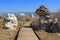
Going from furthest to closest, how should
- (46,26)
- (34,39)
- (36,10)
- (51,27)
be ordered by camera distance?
(36,10)
(46,26)
(51,27)
(34,39)

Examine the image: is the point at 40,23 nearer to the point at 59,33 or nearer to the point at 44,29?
the point at 44,29

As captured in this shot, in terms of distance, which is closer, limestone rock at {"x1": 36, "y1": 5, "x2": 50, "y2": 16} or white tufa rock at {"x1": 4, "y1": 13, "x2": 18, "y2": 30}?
white tufa rock at {"x1": 4, "y1": 13, "x2": 18, "y2": 30}

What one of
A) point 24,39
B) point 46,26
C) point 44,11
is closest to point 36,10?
point 44,11

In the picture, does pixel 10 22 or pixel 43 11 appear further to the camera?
pixel 43 11

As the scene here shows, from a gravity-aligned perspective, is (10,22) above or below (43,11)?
below

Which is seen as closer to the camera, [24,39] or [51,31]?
[24,39]

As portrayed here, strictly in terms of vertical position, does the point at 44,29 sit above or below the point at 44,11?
below

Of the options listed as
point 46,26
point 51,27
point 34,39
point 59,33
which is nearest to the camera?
point 34,39

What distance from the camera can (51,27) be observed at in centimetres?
1564

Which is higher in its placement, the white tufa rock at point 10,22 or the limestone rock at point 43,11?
the limestone rock at point 43,11

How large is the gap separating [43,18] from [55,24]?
2.36 meters

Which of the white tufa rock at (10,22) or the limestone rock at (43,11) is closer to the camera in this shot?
the white tufa rock at (10,22)

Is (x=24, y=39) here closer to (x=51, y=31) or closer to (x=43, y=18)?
(x=51, y=31)

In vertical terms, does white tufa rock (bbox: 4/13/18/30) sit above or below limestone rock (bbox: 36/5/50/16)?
below
